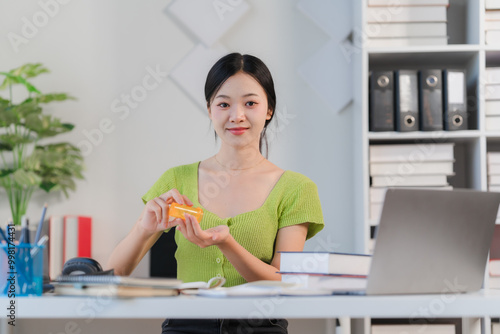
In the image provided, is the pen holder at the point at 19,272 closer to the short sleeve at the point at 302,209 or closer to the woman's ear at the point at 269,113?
the short sleeve at the point at 302,209

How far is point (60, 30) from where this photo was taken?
310 cm

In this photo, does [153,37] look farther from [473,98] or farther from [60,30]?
[473,98]

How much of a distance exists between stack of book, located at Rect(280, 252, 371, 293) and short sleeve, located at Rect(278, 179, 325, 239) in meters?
0.58

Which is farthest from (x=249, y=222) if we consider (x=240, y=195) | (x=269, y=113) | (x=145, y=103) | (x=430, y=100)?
(x=145, y=103)

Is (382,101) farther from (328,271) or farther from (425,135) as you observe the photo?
(328,271)

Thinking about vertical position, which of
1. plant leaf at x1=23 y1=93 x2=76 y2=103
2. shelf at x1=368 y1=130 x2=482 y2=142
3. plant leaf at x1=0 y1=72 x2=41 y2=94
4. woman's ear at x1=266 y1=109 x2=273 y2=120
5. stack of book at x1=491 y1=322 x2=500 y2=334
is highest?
plant leaf at x1=0 y1=72 x2=41 y2=94

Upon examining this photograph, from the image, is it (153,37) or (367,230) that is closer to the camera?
(367,230)

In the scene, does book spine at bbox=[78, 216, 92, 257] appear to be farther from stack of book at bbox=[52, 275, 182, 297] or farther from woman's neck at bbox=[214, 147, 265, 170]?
stack of book at bbox=[52, 275, 182, 297]

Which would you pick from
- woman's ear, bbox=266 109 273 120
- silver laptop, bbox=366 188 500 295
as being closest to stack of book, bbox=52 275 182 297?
silver laptop, bbox=366 188 500 295

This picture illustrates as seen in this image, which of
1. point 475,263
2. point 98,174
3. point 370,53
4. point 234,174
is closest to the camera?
point 475,263

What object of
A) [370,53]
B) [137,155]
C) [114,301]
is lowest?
[114,301]

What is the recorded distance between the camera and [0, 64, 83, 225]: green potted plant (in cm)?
280

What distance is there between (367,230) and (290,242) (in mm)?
1099

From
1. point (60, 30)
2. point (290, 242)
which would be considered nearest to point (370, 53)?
point (290, 242)
